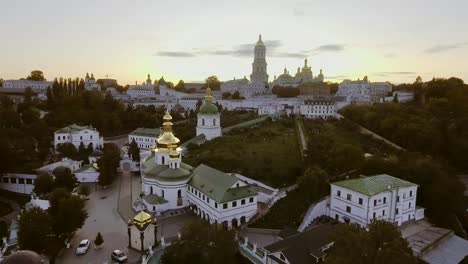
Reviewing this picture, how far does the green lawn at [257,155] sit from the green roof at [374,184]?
6340 mm

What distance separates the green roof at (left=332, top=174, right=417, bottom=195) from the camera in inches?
979

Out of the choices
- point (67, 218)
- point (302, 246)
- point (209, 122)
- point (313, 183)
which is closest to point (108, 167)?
point (67, 218)

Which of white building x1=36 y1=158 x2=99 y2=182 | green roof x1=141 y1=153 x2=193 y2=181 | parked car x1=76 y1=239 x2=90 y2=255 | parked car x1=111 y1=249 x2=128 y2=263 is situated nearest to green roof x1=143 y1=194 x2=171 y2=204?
green roof x1=141 y1=153 x2=193 y2=181

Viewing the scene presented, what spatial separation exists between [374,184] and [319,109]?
1376 inches

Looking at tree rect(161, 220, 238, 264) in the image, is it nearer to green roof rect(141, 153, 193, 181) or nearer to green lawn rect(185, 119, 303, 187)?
green roof rect(141, 153, 193, 181)

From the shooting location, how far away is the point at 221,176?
2616 cm

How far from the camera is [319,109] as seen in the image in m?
59.4

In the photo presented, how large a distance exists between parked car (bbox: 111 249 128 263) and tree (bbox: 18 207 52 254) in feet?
12.5

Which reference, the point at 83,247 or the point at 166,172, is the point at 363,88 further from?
the point at 83,247

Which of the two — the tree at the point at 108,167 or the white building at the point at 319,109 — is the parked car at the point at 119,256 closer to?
the tree at the point at 108,167

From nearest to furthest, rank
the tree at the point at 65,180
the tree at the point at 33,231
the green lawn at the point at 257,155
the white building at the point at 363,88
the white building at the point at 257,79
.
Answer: the tree at the point at 33,231 < the green lawn at the point at 257,155 < the tree at the point at 65,180 < the white building at the point at 363,88 < the white building at the point at 257,79

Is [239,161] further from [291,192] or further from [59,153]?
[59,153]

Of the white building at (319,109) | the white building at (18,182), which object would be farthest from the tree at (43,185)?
the white building at (319,109)

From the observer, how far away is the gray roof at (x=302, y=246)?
18.5 m
